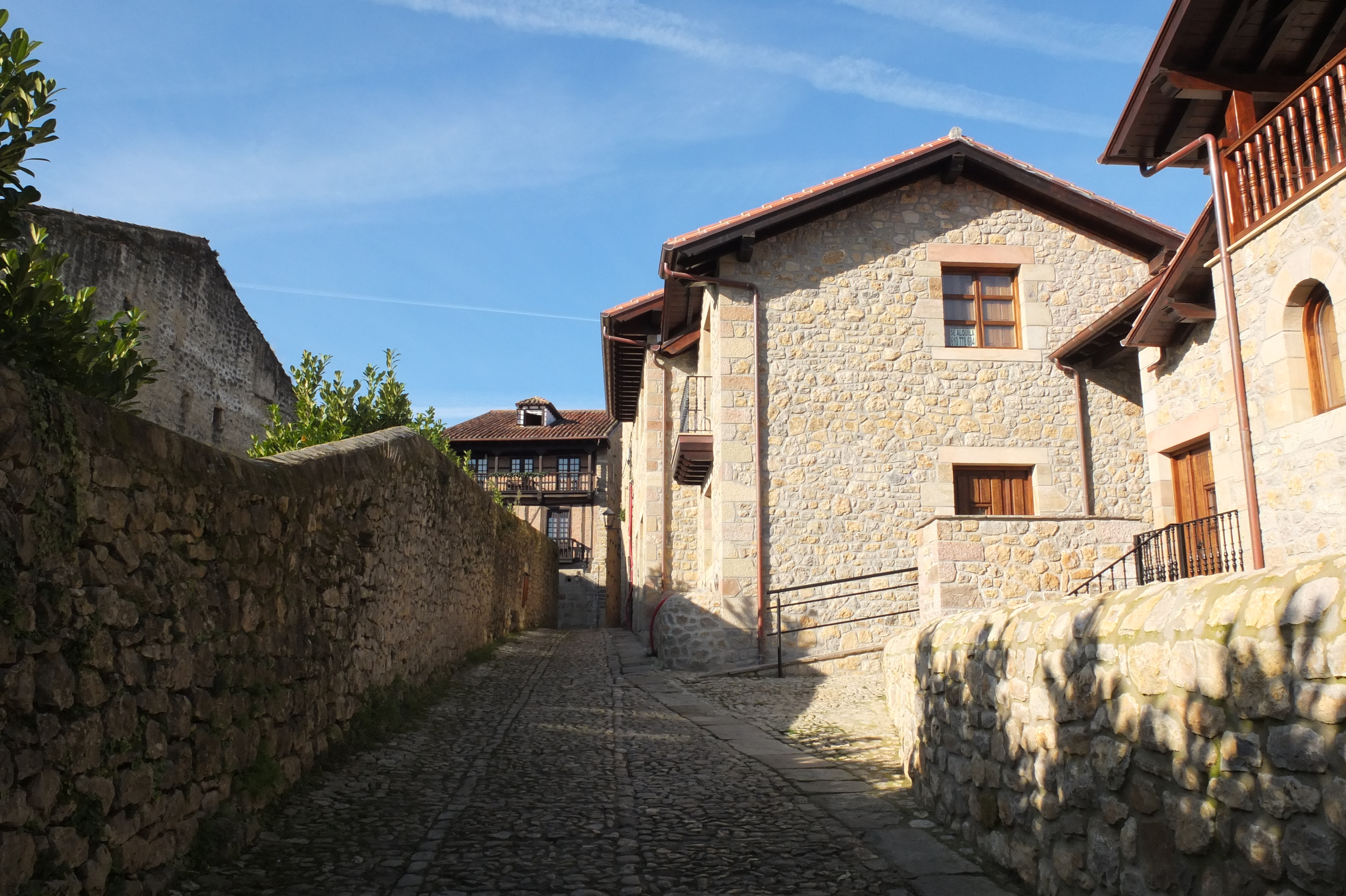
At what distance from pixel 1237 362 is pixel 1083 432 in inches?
174

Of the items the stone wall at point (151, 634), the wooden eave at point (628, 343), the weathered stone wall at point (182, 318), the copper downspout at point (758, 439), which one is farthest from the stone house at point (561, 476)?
the stone wall at point (151, 634)

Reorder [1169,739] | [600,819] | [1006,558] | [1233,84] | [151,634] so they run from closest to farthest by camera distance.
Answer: [1169,739], [151,634], [600,819], [1233,84], [1006,558]

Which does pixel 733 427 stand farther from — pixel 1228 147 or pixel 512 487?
pixel 512 487

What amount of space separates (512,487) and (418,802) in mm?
32695

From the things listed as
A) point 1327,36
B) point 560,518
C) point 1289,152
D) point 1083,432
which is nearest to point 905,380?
point 1083,432

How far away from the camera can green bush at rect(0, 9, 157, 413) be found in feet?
12.6

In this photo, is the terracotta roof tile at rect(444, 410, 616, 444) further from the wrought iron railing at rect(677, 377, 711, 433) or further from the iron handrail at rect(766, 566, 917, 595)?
the iron handrail at rect(766, 566, 917, 595)

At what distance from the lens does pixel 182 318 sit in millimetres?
21469

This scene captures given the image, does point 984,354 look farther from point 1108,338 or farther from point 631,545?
point 631,545

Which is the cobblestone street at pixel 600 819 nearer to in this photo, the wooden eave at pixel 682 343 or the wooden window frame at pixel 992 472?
the wooden window frame at pixel 992 472

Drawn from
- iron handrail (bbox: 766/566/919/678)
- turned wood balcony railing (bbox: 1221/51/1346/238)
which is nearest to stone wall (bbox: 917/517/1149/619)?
iron handrail (bbox: 766/566/919/678)

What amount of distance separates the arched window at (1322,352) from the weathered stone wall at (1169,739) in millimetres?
4960

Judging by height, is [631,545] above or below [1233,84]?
below

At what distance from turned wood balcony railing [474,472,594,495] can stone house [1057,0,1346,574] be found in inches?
1094
